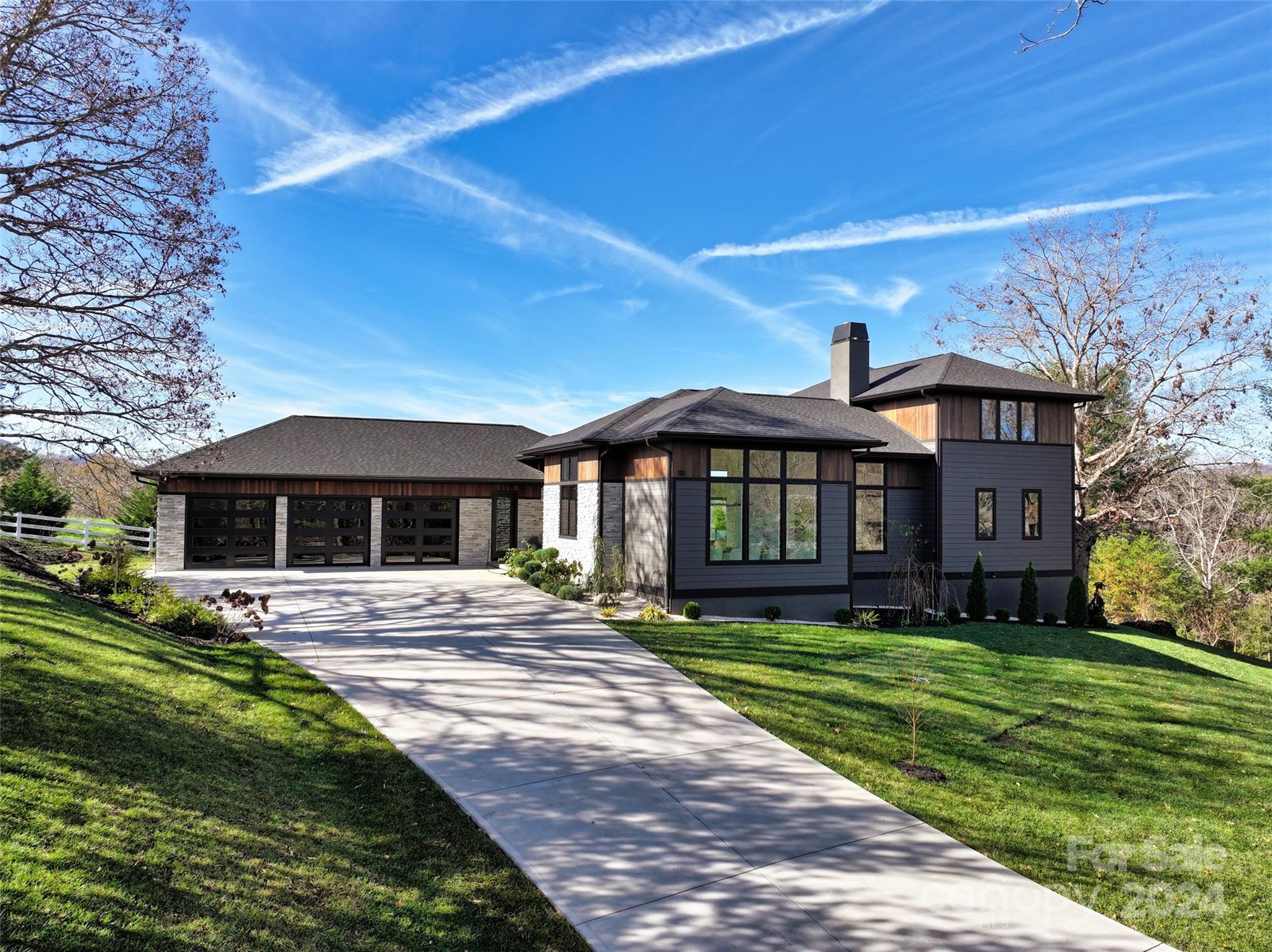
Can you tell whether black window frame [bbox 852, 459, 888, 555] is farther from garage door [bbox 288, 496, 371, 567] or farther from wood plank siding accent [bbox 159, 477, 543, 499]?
garage door [bbox 288, 496, 371, 567]

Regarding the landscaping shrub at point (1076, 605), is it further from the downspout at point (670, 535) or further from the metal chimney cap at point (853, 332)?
the downspout at point (670, 535)

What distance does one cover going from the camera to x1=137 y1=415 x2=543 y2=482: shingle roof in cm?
2069

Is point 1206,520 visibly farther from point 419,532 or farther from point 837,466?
point 419,532

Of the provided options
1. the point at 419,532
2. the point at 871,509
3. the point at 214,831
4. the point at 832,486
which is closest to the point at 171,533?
the point at 419,532

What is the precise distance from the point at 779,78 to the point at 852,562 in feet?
34.1

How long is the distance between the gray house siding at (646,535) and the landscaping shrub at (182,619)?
7895mm

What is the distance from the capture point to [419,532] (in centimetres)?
2238

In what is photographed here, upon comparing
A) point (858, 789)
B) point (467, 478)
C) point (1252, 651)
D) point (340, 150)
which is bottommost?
point (1252, 651)

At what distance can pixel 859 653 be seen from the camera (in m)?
10.9

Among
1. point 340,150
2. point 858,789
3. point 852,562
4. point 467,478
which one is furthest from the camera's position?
point 467,478

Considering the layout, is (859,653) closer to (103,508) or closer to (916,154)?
(916,154)

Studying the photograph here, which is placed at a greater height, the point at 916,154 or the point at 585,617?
the point at 916,154

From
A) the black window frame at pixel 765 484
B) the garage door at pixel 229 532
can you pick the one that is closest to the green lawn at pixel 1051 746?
the black window frame at pixel 765 484

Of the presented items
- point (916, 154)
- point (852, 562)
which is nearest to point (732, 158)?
point (916, 154)
